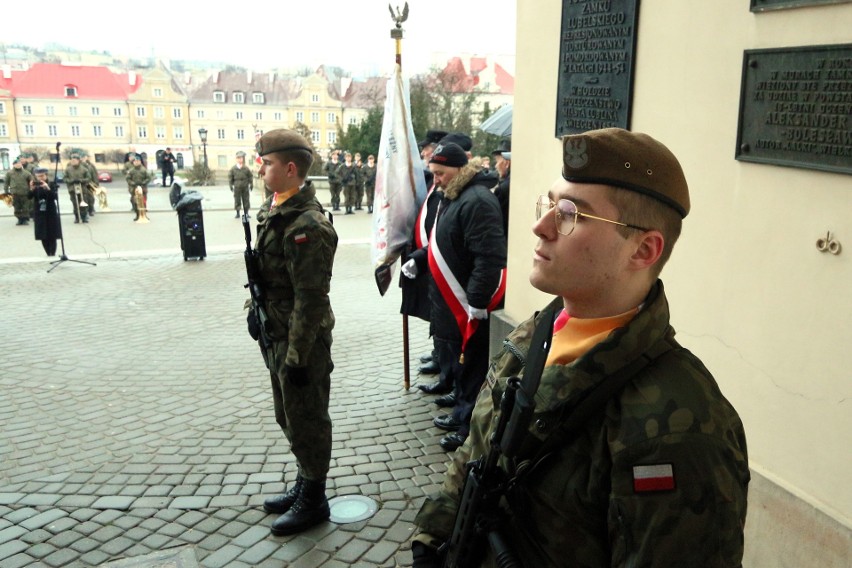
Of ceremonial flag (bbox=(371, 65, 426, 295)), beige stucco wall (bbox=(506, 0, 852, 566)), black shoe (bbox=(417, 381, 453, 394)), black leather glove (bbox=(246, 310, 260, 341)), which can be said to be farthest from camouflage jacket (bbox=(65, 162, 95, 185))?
beige stucco wall (bbox=(506, 0, 852, 566))

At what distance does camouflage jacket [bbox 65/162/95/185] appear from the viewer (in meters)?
18.5

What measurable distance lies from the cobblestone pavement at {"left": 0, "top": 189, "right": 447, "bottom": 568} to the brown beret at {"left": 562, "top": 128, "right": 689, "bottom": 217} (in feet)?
9.23

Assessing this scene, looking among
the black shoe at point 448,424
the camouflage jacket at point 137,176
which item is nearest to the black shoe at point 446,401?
the black shoe at point 448,424

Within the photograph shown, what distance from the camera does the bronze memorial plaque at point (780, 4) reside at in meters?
2.76

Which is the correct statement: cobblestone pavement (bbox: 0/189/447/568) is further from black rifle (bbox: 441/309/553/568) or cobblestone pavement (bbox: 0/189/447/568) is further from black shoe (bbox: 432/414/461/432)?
black rifle (bbox: 441/309/553/568)

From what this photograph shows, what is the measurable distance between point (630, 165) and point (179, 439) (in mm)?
4648

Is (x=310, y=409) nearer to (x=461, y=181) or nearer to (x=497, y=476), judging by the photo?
(x=461, y=181)

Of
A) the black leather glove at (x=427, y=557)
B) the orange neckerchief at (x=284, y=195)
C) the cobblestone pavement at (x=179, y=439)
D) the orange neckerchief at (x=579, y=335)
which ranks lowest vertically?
the cobblestone pavement at (x=179, y=439)

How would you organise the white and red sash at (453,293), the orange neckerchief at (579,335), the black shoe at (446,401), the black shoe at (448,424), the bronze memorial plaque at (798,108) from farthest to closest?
the black shoe at (446,401)
the black shoe at (448,424)
the white and red sash at (453,293)
the bronze memorial plaque at (798,108)
the orange neckerchief at (579,335)

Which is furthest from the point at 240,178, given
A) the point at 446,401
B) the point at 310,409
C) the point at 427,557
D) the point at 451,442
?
the point at 427,557

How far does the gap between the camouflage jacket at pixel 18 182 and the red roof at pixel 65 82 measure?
54043mm

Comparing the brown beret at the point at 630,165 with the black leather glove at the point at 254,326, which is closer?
the brown beret at the point at 630,165

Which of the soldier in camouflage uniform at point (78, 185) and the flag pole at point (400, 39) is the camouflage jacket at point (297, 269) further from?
the soldier in camouflage uniform at point (78, 185)

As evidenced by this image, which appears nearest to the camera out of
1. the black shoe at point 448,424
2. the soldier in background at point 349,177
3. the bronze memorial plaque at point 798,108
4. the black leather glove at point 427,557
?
the black leather glove at point 427,557
